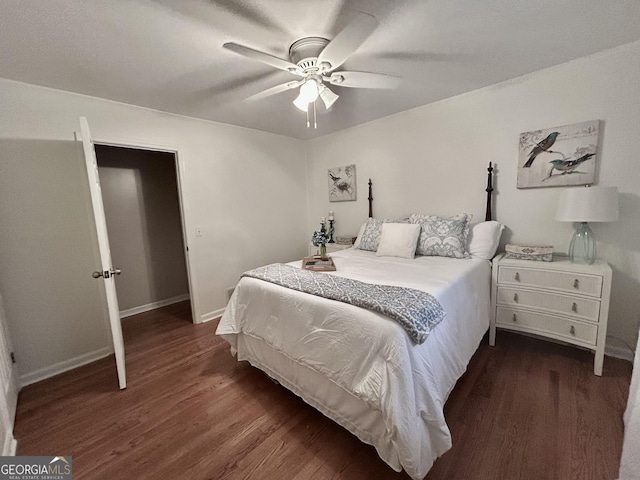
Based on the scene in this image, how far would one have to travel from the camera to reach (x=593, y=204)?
178 cm

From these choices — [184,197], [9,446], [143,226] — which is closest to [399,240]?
[184,197]

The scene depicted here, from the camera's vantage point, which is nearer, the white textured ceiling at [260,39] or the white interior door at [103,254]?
the white textured ceiling at [260,39]

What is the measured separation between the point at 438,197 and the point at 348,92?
1451mm

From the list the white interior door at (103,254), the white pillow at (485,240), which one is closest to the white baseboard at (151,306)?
the white interior door at (103,254)

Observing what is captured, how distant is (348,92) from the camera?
7.91 ft

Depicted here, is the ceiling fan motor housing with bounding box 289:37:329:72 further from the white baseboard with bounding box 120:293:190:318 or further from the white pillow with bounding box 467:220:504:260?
the white baseboard with bounding box 120:293:190:318

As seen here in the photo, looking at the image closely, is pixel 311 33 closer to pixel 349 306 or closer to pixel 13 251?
pixel 349 306

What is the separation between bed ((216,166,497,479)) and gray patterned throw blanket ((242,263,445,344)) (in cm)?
3

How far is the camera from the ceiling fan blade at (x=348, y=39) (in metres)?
1.15

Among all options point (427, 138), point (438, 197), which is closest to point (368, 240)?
point (438, 197)

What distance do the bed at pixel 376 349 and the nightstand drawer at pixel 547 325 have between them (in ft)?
0.65

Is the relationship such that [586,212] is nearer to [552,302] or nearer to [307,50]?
[552,302]

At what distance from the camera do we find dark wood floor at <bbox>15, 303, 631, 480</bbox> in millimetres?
1276
